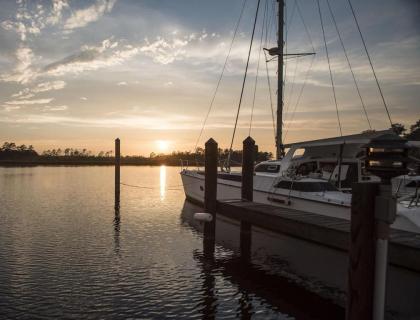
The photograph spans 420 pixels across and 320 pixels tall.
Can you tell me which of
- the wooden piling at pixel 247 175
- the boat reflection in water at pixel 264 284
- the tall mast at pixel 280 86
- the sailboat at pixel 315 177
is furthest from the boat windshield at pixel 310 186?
the tall mast at pixel 280 86

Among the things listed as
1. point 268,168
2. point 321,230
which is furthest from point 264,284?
point 268,168

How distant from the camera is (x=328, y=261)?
12062 millimetres

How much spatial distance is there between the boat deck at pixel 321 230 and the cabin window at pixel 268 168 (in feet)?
22.0

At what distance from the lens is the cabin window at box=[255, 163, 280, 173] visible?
1838 cm

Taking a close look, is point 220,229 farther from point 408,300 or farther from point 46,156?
point 46,156

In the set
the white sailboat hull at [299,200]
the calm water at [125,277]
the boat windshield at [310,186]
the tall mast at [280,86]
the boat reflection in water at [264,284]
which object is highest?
the tall mast at [280,86]

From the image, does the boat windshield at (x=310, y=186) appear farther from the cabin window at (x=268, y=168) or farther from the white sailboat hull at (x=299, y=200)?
the cabin window at (x=268, y=168)

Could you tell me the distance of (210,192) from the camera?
12.3 m

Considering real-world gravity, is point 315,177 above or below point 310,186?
above

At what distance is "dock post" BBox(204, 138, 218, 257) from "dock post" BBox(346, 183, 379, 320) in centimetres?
754

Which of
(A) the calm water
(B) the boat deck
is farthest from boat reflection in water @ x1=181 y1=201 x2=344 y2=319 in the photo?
(B) the boat deck

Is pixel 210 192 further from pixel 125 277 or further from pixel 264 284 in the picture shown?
pixel 125 277

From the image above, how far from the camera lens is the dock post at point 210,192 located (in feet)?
40.4

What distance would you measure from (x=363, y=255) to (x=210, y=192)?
7.61 m
